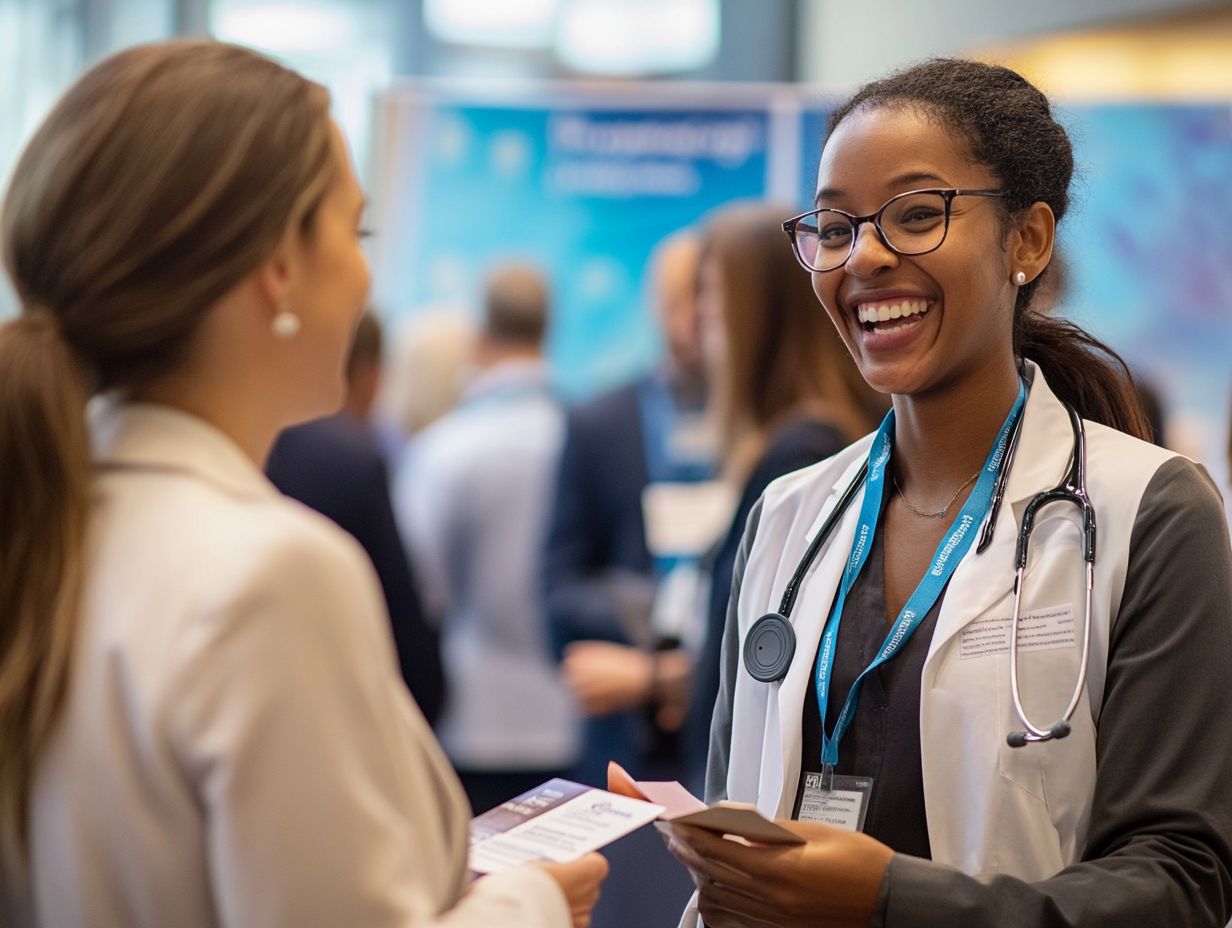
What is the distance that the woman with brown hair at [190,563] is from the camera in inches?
42.6

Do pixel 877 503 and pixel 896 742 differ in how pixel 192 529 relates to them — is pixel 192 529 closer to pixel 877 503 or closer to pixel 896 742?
pixel 896 742

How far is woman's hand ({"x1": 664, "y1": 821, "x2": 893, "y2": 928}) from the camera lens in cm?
154

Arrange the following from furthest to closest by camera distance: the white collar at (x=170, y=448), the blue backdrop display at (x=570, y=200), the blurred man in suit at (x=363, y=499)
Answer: the blue backdrop display at (x=570, y=200), the blurred man in suit at (x=363, y=499), the white collar at (x=170, y=448)

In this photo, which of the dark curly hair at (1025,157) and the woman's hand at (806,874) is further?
the dark curly hair at (1025,157)

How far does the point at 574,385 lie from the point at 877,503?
4.46 meters

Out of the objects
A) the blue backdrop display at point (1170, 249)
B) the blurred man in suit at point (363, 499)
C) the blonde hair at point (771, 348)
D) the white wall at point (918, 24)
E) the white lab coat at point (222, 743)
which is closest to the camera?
the white lab coat at point (222, 743)

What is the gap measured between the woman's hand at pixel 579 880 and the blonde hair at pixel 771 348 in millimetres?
1554

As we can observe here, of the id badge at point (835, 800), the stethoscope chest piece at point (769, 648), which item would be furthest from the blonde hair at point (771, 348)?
the id badge at point (835, 800)

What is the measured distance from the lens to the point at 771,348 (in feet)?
9.78

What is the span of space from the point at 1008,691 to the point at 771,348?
1455mm

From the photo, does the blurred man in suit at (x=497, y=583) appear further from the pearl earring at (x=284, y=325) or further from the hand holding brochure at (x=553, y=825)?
the pearl earring at (x=284, y=325)

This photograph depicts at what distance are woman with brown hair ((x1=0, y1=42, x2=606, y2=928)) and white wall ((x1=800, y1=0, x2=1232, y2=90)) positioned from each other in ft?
14.9

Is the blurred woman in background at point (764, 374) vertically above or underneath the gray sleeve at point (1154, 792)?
above

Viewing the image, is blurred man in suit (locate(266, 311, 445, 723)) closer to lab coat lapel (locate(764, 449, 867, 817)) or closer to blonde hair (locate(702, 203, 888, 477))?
blonde hair (locate(702, 203, 888, 477))
